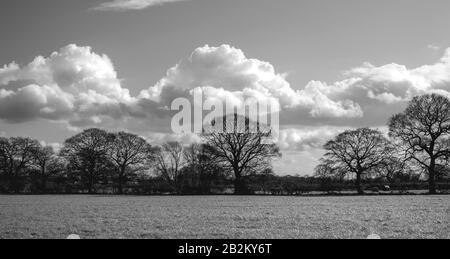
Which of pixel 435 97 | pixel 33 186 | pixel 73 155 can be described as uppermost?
pixel 435 97

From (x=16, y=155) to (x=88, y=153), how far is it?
1975 cm

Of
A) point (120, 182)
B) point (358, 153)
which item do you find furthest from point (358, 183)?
point (120, 182)

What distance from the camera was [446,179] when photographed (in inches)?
2437

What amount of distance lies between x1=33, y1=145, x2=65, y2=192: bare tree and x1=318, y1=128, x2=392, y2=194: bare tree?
5444cm

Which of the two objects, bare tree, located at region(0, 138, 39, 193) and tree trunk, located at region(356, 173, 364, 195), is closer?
tree trunk, located at region(356, 173, 364, 195)

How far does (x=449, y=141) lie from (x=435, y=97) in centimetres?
616

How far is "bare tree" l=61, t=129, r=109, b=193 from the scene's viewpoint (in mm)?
84338

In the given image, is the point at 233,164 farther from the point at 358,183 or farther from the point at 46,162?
the point at 46,162

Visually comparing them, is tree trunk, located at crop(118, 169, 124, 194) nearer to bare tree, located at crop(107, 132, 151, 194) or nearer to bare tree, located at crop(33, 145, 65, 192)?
bare tree, located at crop(107, 132, 151, 194)

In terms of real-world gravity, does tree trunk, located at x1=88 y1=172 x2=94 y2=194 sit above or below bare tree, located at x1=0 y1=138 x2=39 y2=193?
below

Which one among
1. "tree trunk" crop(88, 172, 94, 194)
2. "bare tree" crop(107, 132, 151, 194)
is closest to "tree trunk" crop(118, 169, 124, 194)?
"bare tree" crop(107, 132, 151, 194)

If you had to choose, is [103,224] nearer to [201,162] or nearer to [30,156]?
[201,162]

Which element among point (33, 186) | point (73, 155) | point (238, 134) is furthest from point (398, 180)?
point (33, 186)

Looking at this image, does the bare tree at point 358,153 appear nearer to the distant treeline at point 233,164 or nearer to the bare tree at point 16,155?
the distant treeline at point 233,164
